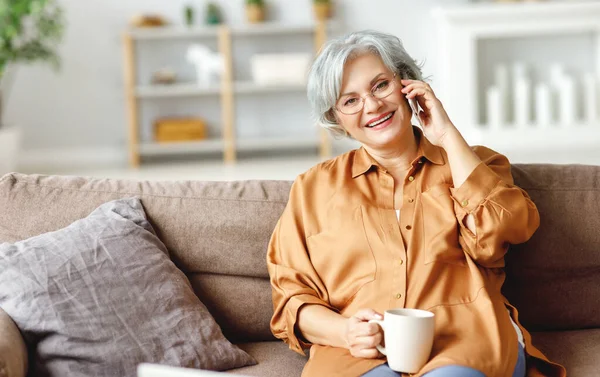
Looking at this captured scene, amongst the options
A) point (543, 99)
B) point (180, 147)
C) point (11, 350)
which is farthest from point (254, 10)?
point (11, 350)

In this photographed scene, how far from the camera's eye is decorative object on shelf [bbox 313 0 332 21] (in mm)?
6172

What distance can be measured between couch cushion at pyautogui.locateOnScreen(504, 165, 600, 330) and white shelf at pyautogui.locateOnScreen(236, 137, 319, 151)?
4.34m

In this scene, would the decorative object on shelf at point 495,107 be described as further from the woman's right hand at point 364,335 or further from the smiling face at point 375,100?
the woman's right hand at point 364,335

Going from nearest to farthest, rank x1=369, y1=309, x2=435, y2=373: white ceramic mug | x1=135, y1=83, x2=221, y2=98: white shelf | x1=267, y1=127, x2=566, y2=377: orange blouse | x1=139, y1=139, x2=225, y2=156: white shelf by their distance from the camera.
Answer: x1=369, y1=309, x2=435, y2=373: white ceramic mug < x1=267, y1=127, x2=566, y2=377: orange blouse < x1=135, y1=83, x2=221, y2=98: white shelf < x1=139, y1=139, x2=225, y2=156: white shelf

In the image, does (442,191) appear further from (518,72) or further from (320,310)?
(518,72)

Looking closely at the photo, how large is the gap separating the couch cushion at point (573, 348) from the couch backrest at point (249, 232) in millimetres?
38

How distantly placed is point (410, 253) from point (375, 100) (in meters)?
0.32

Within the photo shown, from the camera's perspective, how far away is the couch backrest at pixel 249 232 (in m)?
1.82

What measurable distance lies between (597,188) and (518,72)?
4.66 m

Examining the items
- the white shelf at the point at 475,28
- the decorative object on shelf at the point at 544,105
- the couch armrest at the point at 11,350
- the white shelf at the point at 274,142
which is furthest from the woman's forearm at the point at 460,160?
the decorative object on shelf at the point at 544,105

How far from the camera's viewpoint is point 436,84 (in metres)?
6.49

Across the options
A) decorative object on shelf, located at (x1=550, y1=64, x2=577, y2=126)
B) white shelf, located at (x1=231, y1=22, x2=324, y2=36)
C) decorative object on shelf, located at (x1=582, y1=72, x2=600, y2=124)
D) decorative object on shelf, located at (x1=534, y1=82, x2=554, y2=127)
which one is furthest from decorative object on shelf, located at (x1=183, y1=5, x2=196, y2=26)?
decorative object on shelf, located at (x1=582, y1=72, x2=600, y2=124)

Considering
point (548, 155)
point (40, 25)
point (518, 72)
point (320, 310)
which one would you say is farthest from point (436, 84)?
point (320, 310)

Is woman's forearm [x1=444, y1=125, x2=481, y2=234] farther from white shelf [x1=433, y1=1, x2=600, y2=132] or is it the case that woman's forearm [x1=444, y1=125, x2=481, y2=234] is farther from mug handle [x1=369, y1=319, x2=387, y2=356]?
white shelf [x1=433, y1=1, x2=600, y2=132]
